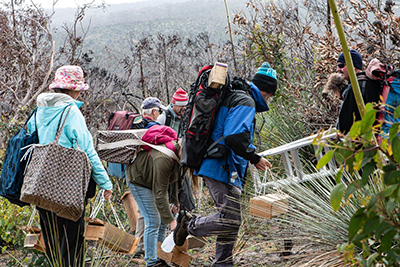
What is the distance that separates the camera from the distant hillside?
132 feet

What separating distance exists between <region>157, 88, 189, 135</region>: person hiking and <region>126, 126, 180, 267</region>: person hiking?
3.37 feet

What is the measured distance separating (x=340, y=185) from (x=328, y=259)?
997 millimetres

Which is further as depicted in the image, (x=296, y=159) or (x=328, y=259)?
(x=296, y=159)

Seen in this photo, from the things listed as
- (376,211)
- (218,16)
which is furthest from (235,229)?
(218,16)

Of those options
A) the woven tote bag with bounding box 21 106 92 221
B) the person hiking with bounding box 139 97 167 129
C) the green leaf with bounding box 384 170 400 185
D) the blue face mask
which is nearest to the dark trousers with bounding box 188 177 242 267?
the blue face mask

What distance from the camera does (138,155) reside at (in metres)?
4.39

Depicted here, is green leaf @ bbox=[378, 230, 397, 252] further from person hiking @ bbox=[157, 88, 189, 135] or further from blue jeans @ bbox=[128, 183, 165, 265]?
person hiking @ bbox=[157, 88, 189, 135]

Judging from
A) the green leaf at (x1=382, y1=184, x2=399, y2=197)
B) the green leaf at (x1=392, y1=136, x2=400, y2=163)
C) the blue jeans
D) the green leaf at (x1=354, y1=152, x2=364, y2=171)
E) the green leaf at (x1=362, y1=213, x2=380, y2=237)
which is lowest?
the blue jeans

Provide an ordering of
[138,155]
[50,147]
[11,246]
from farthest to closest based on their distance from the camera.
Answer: [11,246], [138,155], [50,147]

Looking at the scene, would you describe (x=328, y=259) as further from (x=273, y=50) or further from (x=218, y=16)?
(x=218, y=16)

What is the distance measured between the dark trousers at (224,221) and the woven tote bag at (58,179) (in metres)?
0.96

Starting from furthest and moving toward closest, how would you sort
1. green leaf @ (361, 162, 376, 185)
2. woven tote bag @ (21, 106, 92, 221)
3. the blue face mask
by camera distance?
the blue face mask < woven tote bag @ (21, 106, 92, 221) < green leaf @ (361, 162, 376, 185)

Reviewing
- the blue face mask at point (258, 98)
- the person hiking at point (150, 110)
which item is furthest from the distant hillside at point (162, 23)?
the blue face mask at point (258, 98)

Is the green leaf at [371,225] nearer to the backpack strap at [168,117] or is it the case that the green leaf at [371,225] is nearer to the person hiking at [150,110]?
the person hiking at [150,110]
